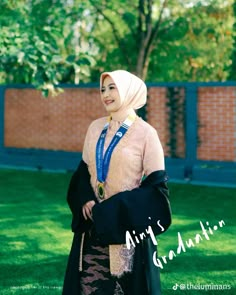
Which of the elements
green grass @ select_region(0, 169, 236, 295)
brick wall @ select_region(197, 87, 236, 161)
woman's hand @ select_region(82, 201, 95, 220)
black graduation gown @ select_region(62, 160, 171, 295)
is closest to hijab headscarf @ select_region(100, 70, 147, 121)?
black graduation gown @ select_region(62, 160, 171, 295)

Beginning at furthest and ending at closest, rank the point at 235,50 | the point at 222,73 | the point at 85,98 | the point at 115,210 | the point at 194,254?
the point at 222,73 < the point at 235,50 < the point at 85,98 < the point at 194,254 < the point at 115,210

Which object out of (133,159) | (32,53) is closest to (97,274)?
(133,159)

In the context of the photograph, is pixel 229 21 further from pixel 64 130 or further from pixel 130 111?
pixel 130 111

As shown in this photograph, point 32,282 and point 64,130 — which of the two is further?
point 64,130

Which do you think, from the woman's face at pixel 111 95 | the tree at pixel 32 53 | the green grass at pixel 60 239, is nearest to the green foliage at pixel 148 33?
the tree at pixel 32 53

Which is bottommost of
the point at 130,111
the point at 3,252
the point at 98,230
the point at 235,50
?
the point at 3,252

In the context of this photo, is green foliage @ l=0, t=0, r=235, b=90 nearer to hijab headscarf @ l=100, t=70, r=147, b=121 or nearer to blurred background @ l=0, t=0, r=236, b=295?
blurred background @ l=0, t=0, r=236, b=295

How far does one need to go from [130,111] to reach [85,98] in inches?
419

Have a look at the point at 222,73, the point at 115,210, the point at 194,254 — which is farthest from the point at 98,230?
the point at 222,73

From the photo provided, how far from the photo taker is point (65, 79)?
65.4ft

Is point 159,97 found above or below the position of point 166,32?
below

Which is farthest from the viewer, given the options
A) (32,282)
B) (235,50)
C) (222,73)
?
(222,73)

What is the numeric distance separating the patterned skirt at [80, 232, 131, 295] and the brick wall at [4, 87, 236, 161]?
8863mm

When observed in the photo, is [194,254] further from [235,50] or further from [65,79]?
[65,79]
